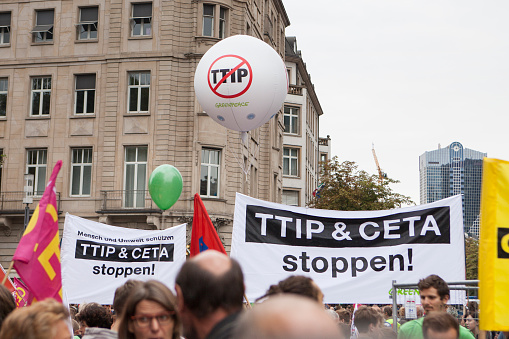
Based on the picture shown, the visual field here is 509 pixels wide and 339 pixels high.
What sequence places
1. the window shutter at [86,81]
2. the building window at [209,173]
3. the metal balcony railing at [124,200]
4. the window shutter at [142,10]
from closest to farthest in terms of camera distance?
the metal balcony railing at [124,200], the building window at [209,173], the window shutter at [142,10], the window shutter at [86,81]

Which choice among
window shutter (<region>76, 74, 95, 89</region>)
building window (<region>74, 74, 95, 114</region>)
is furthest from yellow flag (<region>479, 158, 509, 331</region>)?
window shutter (<region>76, 74, 95, 89</region>)

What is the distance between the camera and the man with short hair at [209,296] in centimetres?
293

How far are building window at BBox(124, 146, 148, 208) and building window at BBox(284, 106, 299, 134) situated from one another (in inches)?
999

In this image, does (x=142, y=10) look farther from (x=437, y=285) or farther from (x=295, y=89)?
(x=437, y=285)

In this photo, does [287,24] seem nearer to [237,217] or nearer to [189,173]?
[189,173]

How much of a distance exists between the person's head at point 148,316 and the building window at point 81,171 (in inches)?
1190

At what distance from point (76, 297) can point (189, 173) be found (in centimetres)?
2238

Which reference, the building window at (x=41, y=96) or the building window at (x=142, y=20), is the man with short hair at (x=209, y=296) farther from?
the building window at (x=41, y=96)

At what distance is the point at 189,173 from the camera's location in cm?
3247

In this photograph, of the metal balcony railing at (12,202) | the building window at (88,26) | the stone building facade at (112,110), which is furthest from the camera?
the building window at (88,26)

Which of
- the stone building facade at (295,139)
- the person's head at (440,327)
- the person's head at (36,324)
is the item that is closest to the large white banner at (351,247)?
the person's head at (440,327)

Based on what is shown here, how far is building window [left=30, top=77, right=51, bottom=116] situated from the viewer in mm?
34312

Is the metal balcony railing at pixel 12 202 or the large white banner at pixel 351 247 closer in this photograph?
the large white banner at pixel 351 247

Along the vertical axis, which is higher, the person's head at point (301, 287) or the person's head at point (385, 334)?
the person's head at point (301, 287)
